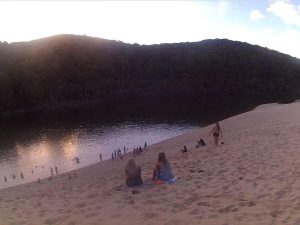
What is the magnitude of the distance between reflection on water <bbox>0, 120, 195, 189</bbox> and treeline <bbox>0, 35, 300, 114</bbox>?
130 ft

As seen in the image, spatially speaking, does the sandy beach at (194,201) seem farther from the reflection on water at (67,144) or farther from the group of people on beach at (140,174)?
the reflection on water at (67,144)

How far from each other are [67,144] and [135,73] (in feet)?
374

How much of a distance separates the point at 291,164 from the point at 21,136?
53.1m

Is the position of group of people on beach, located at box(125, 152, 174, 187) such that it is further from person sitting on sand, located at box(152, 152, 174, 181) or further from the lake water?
the lake water

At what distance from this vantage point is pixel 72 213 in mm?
10328

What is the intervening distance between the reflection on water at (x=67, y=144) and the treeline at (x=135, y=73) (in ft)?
130

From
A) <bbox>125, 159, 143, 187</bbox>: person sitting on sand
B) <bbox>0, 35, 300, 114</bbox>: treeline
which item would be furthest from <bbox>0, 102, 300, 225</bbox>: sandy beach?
<bbox>0, 35, 300, 114</bbox>: treeline

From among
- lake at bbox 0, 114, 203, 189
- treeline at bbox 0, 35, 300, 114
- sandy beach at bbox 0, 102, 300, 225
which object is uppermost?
treeline at bbox 0, 35, 300, 114

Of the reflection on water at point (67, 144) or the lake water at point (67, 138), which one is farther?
the lake water at point (67, 138)

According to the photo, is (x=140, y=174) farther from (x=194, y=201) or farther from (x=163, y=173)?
(x=194, y=201)

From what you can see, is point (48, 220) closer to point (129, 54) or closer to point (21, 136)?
point (21, 136)

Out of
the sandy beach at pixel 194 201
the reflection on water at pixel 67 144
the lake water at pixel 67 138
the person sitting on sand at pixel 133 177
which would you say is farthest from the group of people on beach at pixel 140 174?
the reflection on water at pixel 67 144

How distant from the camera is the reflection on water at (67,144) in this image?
120ft

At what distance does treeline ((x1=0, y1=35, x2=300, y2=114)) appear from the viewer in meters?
113
